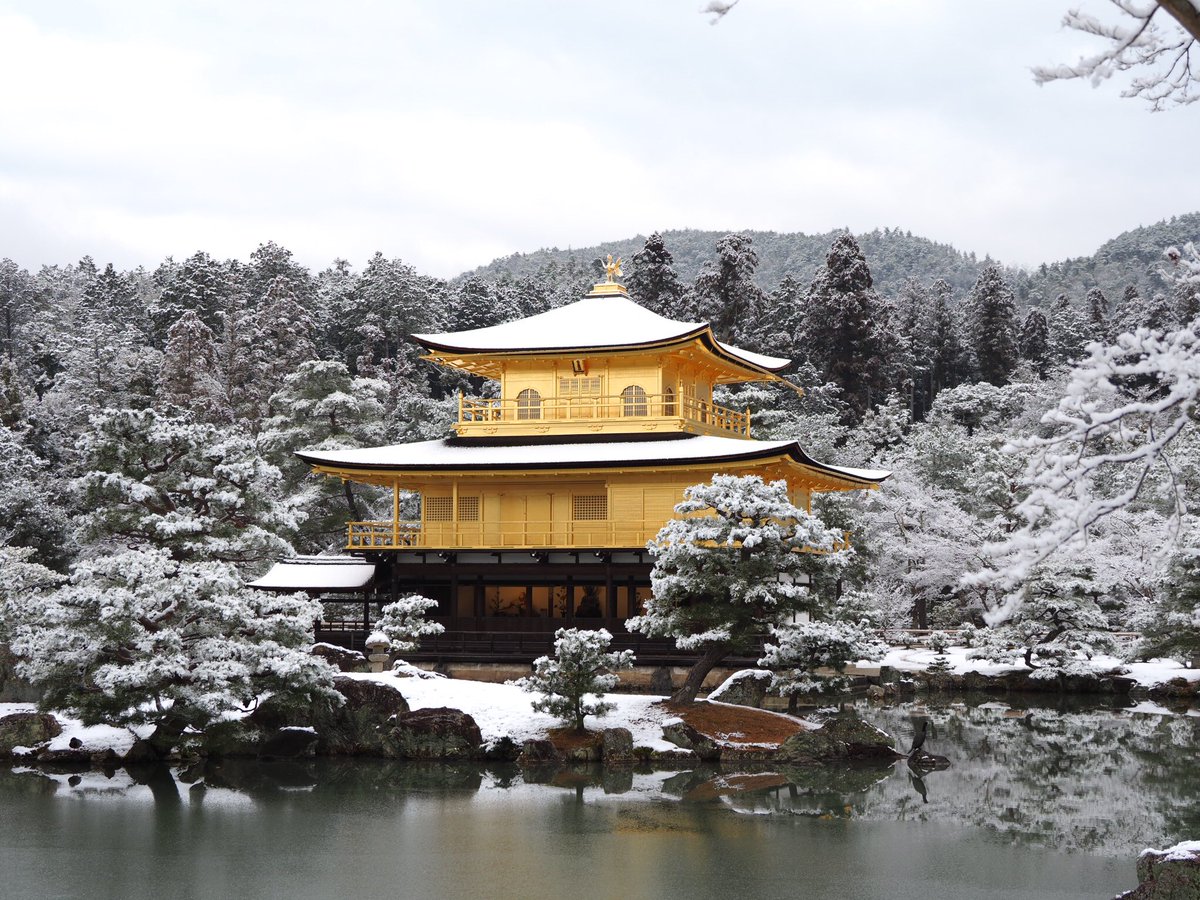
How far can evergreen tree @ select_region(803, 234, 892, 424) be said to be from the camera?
57.6 meters

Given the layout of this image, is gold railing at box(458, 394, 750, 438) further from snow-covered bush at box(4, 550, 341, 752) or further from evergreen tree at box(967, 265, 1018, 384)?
evergreen tree at box(967, 265, 1018, 384)

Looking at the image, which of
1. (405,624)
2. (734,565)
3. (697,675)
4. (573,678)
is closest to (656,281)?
(405,624)

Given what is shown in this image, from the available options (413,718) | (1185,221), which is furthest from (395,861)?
(1185,221)

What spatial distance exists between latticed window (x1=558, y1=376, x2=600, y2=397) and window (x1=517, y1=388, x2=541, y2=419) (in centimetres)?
69

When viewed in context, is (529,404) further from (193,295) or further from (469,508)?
(193,295)

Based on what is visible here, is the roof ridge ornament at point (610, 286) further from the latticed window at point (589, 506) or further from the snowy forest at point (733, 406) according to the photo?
the snowy forest at point (733, 406)

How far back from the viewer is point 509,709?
71.2 feet

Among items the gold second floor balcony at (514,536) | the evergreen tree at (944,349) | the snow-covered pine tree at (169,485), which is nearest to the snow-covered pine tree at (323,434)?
the gold second floor balcony at (514,536)

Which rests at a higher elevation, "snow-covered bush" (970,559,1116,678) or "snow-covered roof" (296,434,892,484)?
"snow-covered roof" (296,434,892,484)

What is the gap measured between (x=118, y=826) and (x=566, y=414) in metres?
18.5

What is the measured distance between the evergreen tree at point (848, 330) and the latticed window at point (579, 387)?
27.3 metres

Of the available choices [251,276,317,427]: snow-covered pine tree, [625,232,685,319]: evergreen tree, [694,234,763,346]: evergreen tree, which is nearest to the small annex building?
[251,276,317,427]: snow-covered pine tree

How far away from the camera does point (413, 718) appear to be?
20.9 metres

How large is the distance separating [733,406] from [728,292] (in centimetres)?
1143
